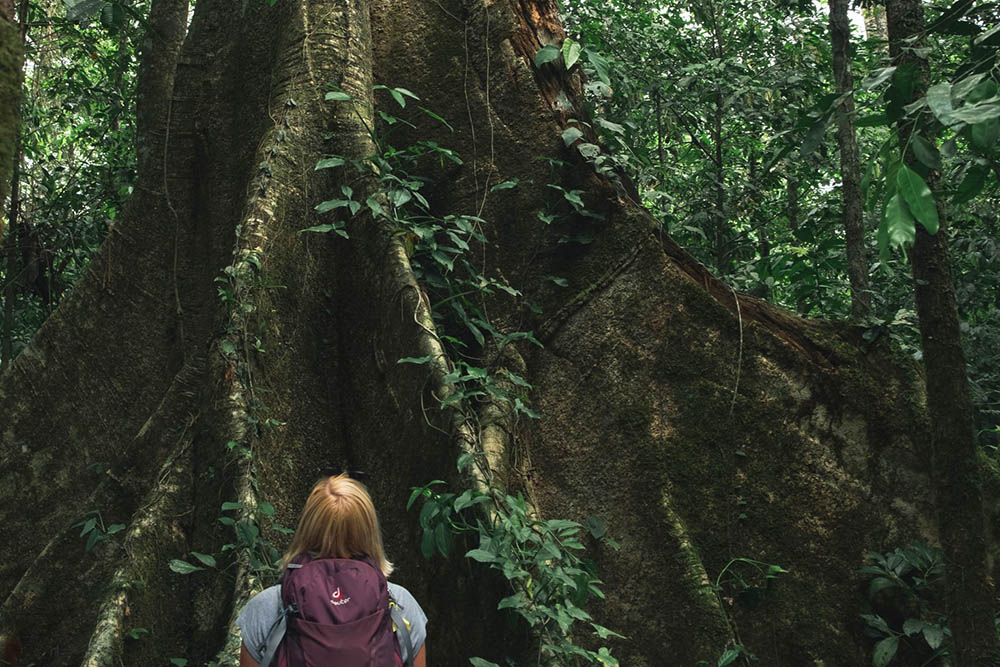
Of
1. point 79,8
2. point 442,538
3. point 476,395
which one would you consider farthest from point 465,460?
point 79,8

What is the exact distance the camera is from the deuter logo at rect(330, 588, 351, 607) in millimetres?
2582

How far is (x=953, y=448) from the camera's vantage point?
3580 mm

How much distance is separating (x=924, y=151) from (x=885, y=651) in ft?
8.07

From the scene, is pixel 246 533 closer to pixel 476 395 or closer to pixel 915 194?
pixel 476 395

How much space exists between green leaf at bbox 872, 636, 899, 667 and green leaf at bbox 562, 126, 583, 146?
2.77 metres

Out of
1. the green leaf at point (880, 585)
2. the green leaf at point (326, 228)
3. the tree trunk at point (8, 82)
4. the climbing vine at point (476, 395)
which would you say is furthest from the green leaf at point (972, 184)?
the tree trunk at point (8, 82)

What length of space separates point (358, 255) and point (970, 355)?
4707 millimetres

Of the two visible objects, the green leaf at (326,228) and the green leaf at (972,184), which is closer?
the green leaf at (972,184)

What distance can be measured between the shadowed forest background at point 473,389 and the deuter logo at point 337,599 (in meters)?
0.72

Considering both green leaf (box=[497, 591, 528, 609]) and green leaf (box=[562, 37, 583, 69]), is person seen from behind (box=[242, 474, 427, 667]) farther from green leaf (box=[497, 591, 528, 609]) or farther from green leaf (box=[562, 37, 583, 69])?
green leaf (box=[562, 37, 583, 69])

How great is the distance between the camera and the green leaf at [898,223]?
2221 millimetres

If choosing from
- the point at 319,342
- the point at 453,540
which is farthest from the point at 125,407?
the point at 453,540

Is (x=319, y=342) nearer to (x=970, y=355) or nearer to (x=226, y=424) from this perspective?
(x=226, y=424)

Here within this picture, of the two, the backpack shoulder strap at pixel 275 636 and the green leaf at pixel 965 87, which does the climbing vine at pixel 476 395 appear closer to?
the backpack shoulder strap at pixel 275 636
